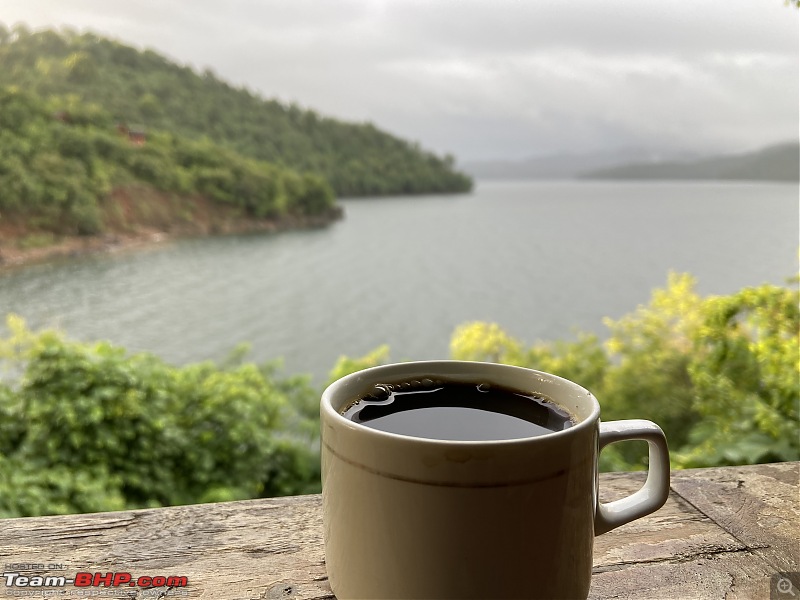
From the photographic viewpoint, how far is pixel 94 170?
204 inches

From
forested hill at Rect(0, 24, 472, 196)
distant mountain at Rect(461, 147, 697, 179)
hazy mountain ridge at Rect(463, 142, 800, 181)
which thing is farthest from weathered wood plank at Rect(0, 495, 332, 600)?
distant mountain at Rect(461, 147, 697, 179)

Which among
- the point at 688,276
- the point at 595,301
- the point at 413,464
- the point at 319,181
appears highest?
the point at 319,181

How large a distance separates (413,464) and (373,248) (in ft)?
23.1

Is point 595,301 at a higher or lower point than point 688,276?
lower

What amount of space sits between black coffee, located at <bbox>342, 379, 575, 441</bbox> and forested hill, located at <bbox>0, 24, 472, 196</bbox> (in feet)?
18.7

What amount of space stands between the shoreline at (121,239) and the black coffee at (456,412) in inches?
184

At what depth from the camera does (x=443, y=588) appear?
286 millimetres

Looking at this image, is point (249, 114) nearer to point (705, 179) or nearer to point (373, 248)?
point (373, 248)

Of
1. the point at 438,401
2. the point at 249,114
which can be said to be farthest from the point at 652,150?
the point at 438,401

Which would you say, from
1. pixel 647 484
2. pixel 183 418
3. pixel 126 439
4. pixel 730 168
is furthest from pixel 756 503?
pixel 730 168

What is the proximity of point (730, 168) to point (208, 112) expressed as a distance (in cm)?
664

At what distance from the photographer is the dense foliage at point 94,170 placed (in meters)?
4.50

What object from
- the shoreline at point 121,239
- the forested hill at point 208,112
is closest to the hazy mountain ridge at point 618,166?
the forested hill at point 208,112

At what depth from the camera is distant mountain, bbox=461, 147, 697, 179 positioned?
9.95m
